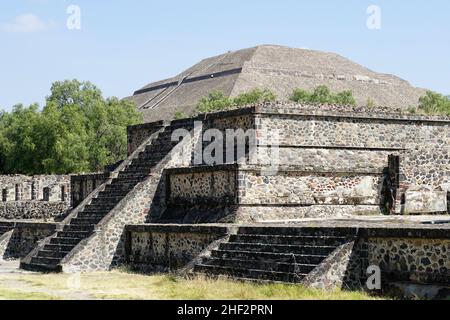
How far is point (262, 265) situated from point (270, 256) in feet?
0.84

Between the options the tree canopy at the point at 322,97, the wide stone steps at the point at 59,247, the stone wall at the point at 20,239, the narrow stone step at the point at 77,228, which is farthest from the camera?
the tree canopy at the point at 322,97

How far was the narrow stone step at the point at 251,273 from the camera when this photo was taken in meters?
15.3

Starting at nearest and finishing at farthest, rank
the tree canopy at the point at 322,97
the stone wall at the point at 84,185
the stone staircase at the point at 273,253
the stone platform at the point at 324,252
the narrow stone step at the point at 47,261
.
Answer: the stone platform at the point at 324,252, the stone staircase at the point at 273,253, the narrow stone step at the point at 47,261, the stone wall at the point at 84,185, the tree canopy at the point at 322,97

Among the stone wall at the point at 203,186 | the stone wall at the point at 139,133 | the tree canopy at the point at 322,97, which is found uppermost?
the tree canopy at the point at 322,97

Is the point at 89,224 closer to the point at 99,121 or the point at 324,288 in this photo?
the point at 324,288

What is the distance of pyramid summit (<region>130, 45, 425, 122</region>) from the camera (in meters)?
75.7

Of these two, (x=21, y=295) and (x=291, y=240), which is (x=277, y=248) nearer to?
(x=291, y=240)

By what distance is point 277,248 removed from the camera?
652 inches

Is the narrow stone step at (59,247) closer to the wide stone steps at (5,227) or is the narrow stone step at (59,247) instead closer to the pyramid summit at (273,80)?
the wide stone steps at (5,227)

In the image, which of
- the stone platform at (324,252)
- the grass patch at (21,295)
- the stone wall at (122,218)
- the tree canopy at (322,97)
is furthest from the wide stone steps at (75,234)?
the tree canopy at (322,97)

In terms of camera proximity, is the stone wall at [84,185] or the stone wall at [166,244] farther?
the stone wall at [84,185]

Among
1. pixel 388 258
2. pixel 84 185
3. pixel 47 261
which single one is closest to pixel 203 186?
pixel 47 261

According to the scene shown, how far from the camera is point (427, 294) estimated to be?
13.8 metres
